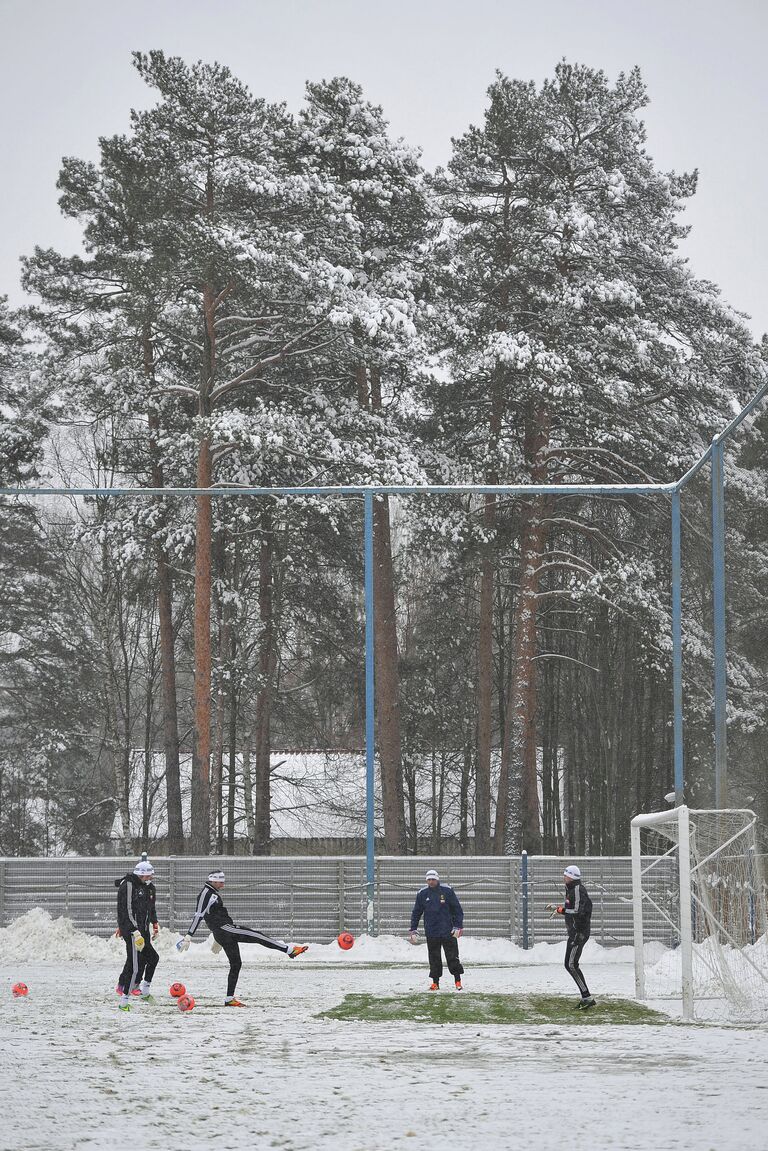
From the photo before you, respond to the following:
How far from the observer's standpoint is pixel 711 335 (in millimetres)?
31078

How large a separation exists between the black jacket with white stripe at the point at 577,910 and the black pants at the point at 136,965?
168 inches

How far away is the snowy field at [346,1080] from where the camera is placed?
28.3 ft

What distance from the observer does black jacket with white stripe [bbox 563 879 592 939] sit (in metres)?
15.6

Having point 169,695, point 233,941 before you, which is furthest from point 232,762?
point 233,941

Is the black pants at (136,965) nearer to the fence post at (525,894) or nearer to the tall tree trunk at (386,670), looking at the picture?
the fence post at (525,894)

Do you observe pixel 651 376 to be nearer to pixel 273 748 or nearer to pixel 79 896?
pixel 273 748

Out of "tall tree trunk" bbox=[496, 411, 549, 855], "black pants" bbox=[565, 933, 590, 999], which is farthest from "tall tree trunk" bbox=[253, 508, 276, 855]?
"black pants" bbox=[565, 933, 590, 999]

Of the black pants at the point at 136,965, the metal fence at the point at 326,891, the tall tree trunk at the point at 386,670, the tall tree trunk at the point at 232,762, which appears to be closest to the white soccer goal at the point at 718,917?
the metal fence at the point at 326,891

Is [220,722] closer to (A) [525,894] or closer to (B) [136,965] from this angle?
(A) [525,894]

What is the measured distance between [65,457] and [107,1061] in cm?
2201

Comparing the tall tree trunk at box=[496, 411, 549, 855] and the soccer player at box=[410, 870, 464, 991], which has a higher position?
the tall tree trunk at box=[496, 411, 549, 855]

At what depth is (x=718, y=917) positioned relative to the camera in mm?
15523

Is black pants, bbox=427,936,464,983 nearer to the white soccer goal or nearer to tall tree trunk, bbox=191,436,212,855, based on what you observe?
the white soccer goal

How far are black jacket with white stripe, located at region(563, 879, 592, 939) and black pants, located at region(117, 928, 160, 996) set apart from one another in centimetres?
426
